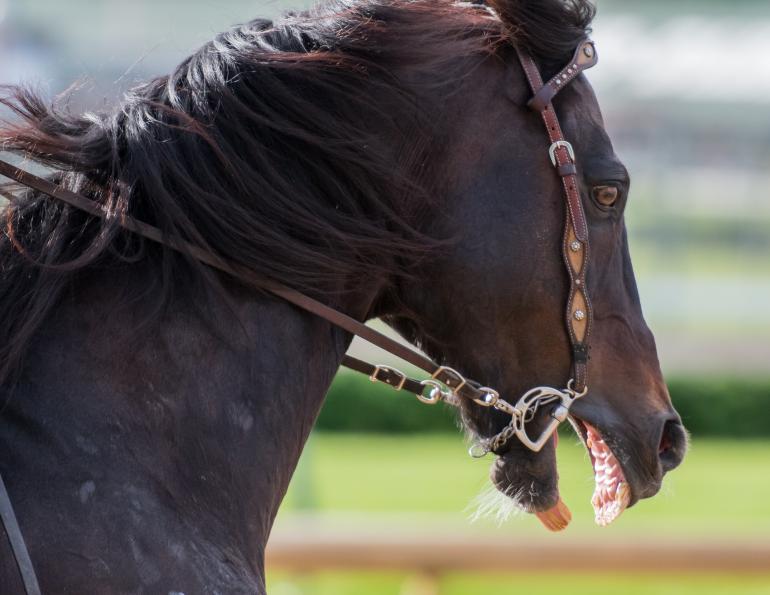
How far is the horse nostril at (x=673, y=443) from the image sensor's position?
8.45 ft

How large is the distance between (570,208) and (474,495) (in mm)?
6512

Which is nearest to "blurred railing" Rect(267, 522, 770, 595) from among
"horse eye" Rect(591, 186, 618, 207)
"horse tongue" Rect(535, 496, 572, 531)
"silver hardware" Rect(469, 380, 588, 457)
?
"horse tongue" Rect(535, 496, 572, 531)

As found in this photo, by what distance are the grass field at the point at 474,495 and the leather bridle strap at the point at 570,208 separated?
325 cm

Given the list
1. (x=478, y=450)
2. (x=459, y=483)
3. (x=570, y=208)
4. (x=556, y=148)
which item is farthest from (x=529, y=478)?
(x=459, y=483)

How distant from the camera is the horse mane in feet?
6.94

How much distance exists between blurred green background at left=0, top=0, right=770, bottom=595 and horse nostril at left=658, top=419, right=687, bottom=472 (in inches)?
12.5

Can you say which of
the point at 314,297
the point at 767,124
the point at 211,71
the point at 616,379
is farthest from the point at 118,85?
the point at 767,124

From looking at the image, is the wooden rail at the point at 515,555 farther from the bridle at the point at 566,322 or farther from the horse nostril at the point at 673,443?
the bridle at the point at 566,322

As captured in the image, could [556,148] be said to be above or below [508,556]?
above

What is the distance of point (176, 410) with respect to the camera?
207 centimetres

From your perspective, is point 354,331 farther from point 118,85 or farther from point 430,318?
point 118,85

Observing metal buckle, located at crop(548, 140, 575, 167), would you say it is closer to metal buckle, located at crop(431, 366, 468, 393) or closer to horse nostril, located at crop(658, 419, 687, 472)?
metal buckle, located at crop(431, 366, 468, 393)

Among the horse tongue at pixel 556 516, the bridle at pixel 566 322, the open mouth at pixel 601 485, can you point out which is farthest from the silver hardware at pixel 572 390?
the horse tongue at pixel 556 516

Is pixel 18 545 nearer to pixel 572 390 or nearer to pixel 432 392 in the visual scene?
pixel 432 392
